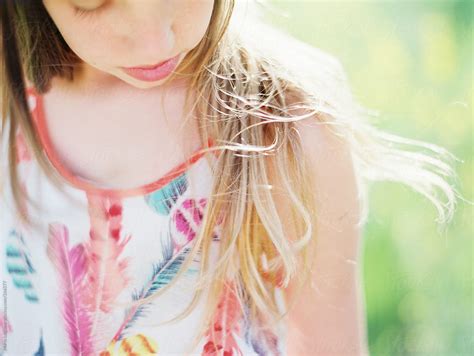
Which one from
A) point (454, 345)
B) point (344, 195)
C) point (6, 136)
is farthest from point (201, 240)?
point (454, 345)

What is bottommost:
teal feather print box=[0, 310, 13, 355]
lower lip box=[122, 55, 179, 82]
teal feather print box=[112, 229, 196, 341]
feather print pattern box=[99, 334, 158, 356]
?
feather print pattern box=[99, 334, 158, 356]

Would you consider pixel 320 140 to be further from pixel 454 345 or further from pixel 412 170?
pixel 454 345

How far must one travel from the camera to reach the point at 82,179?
97 centimetres

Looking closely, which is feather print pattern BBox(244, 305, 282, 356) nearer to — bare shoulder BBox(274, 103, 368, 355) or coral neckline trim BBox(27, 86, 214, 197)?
bare shoulder BBox(274, 103, 368, 355)

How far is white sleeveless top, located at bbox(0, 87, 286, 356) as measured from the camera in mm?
960

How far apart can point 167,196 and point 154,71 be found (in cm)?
18

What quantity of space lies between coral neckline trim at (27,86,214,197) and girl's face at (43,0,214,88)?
0.11m

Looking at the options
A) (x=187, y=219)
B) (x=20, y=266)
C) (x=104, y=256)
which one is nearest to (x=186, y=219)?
(x=187, y=219)

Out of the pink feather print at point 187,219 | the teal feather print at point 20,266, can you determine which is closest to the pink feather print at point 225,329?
the pink feather print at point 187,219

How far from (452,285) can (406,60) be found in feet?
1.16

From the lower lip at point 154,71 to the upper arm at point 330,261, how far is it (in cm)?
20

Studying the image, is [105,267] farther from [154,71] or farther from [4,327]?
[154,71]

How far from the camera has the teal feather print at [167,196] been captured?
0.96 metres

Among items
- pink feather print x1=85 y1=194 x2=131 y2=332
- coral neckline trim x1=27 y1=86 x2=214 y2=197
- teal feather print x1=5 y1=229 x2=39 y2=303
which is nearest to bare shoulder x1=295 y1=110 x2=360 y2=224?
coral neckline trim x1=27 y1=86 x2=214 y2=197
